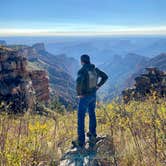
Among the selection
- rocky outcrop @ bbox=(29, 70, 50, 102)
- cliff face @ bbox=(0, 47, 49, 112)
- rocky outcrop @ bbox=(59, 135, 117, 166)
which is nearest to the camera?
rocky outcrop @ bbox=(59, 135, 117, 166)

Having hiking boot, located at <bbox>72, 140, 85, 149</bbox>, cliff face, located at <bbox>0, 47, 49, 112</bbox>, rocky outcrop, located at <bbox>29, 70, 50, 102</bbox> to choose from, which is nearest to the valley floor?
hiking boot, located at <bbox>72, 140, 85, 149</bbox>

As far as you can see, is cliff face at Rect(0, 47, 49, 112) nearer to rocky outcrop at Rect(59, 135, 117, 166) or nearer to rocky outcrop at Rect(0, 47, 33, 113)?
rocky outcrop at Rect(0, 47, 33, 113)

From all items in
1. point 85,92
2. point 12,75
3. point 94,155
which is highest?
point 85,92

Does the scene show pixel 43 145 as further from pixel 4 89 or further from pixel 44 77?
pixel 44 77

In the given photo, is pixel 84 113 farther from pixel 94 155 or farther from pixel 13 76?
pixel 13 76

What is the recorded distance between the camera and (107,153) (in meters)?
8.46

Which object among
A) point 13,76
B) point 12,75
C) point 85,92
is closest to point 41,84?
point 13,76

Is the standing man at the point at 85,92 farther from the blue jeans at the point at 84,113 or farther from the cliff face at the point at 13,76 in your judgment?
the cliff face at the point at 13,76

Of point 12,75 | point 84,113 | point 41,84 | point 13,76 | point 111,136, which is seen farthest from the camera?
point 41,84

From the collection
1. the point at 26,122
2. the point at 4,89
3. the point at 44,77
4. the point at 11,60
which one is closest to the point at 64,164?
the point at 26,122

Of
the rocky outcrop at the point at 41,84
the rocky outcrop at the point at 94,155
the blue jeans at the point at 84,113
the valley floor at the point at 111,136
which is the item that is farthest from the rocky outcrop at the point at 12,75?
the valley floor at the point at 111,136

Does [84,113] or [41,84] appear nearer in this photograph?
[84,113]

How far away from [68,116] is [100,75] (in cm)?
188

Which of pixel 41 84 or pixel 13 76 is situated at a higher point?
pixel 13 76
